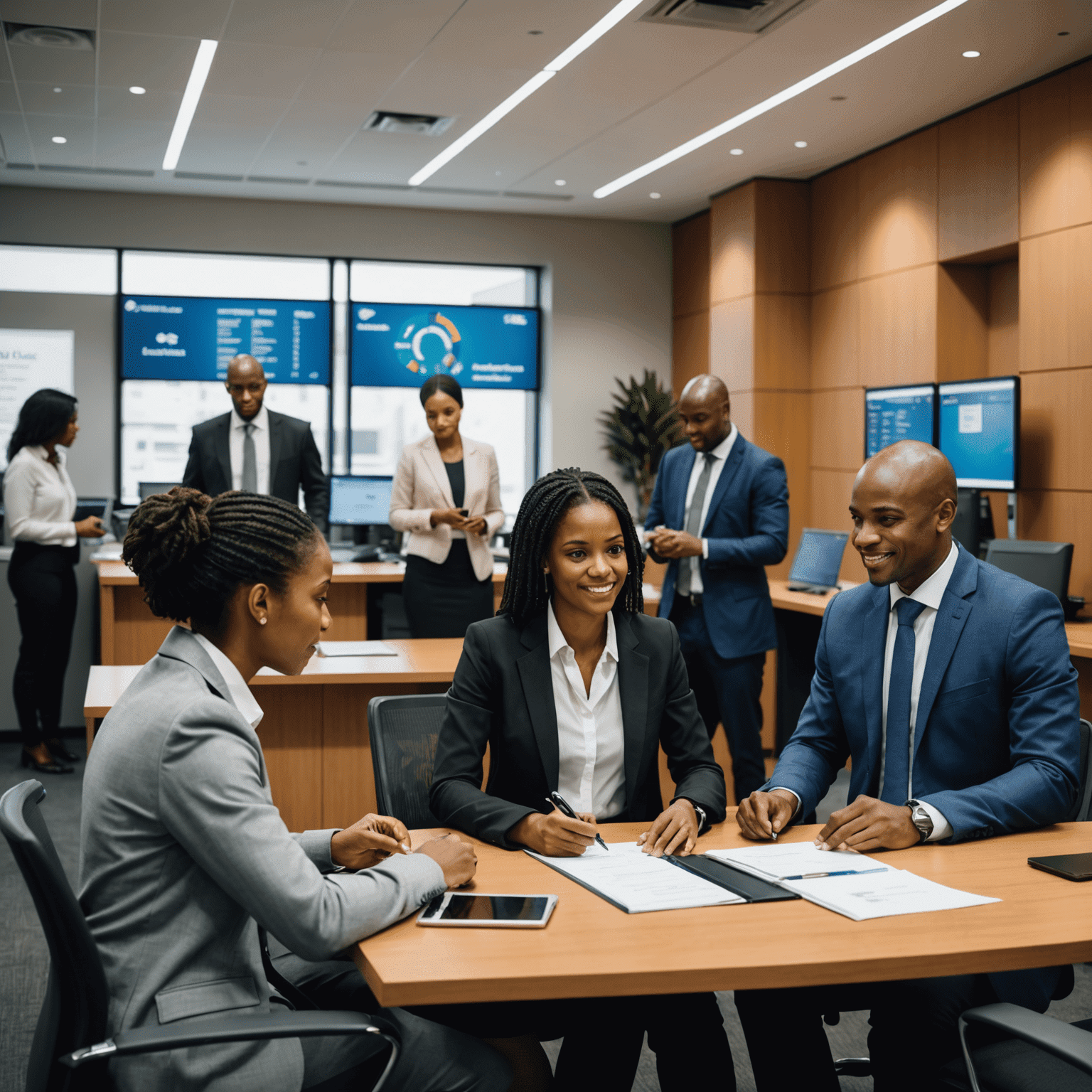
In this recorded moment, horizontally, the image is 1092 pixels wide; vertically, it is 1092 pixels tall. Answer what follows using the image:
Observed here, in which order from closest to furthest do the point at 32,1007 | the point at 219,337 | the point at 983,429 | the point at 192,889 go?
the point at 192,889
the point at 32,1007
the point at 983,429
the point at 219,337

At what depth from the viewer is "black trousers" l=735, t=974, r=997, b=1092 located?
5.69 feet

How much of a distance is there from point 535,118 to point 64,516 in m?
3.61

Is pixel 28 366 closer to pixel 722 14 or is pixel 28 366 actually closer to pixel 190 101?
pixel 190 101

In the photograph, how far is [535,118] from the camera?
686 centimetres

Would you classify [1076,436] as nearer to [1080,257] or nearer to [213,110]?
[1080,257]

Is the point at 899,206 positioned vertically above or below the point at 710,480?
above

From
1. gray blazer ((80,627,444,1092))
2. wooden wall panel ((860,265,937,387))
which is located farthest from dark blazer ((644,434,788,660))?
wooden wall panel ((860,265,937,387))

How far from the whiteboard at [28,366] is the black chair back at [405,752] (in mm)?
7364

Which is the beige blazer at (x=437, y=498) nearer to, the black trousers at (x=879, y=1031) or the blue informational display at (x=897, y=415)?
the blue informational display at (x=897, y=415)

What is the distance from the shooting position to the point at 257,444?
5.03 m

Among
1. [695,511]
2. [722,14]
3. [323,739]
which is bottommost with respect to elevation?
[323,739]

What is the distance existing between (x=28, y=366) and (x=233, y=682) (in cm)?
814

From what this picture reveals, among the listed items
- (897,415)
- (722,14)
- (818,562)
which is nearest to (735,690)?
(818,562)

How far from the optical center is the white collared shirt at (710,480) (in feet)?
13.5
